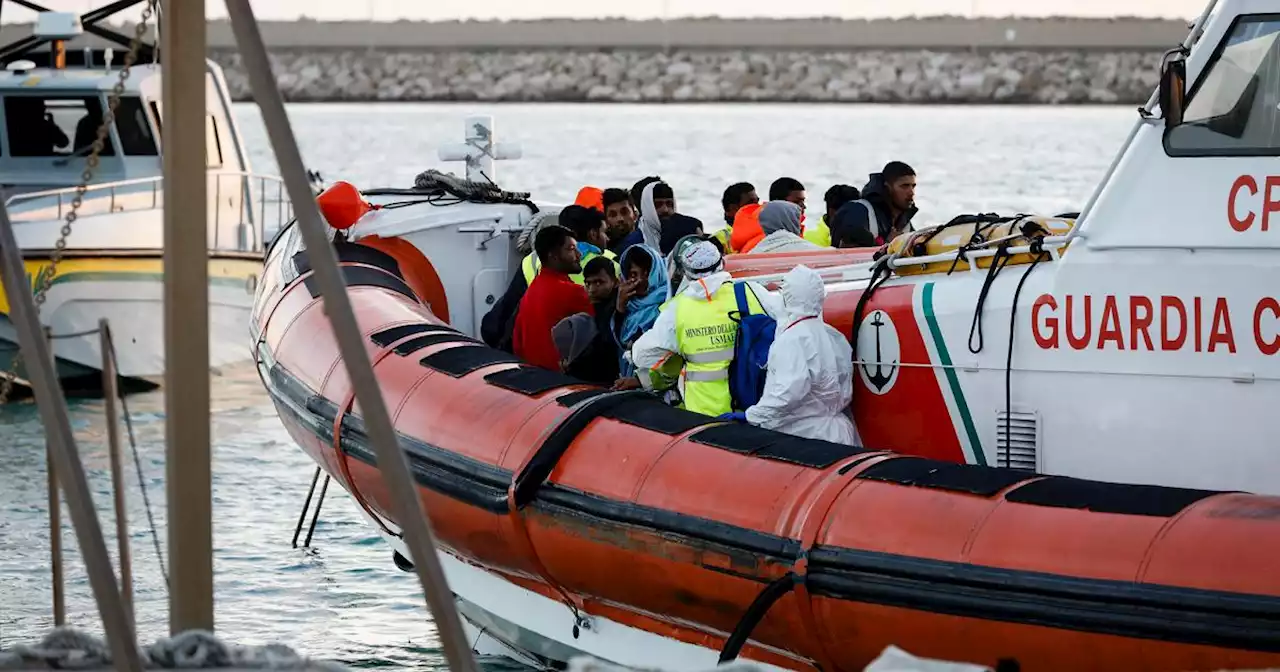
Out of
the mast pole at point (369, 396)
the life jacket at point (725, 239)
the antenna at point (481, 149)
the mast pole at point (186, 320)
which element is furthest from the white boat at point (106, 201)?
the mast pole at point (369, 396)

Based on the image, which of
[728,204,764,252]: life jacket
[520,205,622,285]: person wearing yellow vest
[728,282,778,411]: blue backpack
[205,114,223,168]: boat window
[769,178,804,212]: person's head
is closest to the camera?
[728,282,778,411]: blue backpack

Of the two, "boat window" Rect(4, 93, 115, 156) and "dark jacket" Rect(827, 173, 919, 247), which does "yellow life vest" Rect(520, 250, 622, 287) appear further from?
"boat window" Rect(4, 93, 115, 156)

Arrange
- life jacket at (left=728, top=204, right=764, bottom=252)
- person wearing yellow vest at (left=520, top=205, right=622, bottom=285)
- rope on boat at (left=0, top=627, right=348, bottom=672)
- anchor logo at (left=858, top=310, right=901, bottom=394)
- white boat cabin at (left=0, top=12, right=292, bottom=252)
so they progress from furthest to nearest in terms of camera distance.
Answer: white boat cabin at (left=0, top=12, right=292, bottom=252) < life jacket at (left=728, top=204, right=764, bottom=252) < person wearing yellow vest at (left=520, top=205, right=622, bottom=285) < anchor logo at (left=858, top=310, right=901, bottom=394) < rope on boat at (left=0, top=627, right=348, bottom=672)

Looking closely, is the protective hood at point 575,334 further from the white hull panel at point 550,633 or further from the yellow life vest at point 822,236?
the yellow life vest at point 822,236

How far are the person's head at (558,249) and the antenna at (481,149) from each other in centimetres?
315

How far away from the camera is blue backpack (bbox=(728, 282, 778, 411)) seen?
5.61 m

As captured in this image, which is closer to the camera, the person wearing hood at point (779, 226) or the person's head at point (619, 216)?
the person wearing hood at point (779, 226)

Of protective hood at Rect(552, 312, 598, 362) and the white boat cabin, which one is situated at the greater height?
the white boat cabin

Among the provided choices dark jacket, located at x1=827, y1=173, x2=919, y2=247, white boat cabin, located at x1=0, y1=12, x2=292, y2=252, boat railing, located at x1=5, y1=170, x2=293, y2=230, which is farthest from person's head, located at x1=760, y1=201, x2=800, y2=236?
white boat cabin, located at x1=0, y1=12, x2=292, y2=252

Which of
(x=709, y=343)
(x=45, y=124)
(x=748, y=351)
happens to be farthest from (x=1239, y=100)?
(x=45, y=124)

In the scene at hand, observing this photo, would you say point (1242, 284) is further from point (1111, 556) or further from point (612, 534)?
point (612, 534)

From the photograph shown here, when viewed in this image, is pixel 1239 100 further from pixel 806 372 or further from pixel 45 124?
pixel 45 124

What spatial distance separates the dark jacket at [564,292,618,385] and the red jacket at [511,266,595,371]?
0.49 feet

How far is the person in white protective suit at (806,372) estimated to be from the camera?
5262 mm
